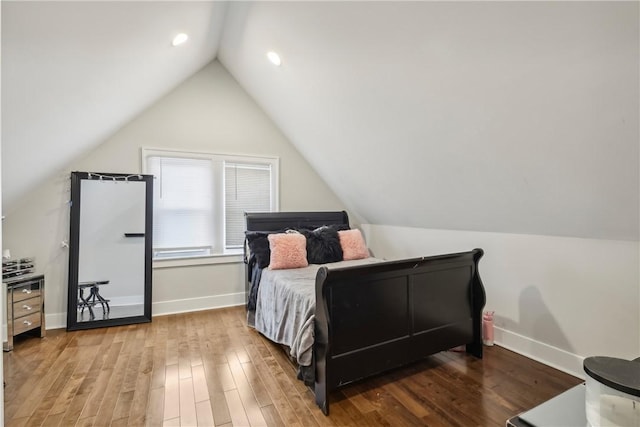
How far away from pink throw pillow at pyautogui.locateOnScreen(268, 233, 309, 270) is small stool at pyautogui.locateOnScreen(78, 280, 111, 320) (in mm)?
1894

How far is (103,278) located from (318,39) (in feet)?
10.8

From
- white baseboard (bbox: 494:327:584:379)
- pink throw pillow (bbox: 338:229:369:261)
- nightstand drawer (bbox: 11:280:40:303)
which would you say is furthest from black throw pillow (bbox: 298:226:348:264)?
nightstand drawer (bbox: 11:280:40:303)

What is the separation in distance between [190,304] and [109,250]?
1.09 metres

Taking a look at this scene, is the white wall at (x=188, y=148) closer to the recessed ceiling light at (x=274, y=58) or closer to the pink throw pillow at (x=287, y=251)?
the pink throw pillow at (x=287, y=251)

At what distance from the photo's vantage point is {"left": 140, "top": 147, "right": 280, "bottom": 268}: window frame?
3.59m

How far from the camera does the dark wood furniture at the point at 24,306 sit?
2664mm

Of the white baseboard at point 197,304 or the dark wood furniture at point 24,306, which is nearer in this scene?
the dark wood furniture at point 24,306

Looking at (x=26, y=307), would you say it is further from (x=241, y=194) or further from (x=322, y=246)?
(x=322, y=246)

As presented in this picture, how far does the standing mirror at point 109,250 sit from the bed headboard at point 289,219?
1.18 meters

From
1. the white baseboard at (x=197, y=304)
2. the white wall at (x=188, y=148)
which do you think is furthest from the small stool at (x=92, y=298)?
the white baseboard at (x=197, y=304)

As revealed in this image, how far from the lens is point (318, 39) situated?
2.38m

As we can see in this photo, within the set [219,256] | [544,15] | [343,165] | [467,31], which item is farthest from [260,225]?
[544,15]

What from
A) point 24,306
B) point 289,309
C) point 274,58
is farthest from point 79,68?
point 24,306

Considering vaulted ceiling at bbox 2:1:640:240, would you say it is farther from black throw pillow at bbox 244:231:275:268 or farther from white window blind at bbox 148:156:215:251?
black throw pillow at bbox 244:231:275:268
